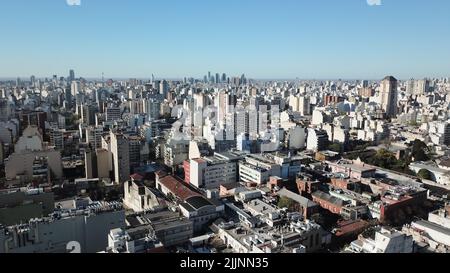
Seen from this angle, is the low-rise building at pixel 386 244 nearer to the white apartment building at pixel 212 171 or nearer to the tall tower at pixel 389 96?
the white apartment building at pixel 212 171

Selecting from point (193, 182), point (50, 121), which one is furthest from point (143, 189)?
point (50, 121)

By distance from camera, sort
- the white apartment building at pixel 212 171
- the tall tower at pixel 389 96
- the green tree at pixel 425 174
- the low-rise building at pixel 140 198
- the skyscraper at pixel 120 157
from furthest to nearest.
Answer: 1. the tall tower at pixel 389 96
2. the green tree at pixel 425 174
3. the skyscraper at pixel 120 157
4. the white apartment building at pixel 212 171
5. the low-rise building at pixel 140 198

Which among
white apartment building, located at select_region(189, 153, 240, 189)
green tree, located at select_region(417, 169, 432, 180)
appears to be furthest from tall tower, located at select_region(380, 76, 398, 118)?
white apartment building, located at select_region(189, 153, 240, 189)

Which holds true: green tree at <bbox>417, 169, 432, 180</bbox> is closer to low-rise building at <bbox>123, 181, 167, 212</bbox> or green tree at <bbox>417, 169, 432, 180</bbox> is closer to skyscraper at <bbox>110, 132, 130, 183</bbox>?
low-rise building at <bbox>123, 181, 167, 212</bbox>

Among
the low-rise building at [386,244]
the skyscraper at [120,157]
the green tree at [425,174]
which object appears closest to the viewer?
the low-rise building at [386,244]

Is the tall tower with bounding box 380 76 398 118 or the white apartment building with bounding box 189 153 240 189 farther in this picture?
the tall tower with bounding box 380 76 398 118

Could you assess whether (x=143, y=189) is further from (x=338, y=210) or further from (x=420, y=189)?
(x=420, y=189)

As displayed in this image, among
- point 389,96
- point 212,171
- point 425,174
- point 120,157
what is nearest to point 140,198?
point 120,157

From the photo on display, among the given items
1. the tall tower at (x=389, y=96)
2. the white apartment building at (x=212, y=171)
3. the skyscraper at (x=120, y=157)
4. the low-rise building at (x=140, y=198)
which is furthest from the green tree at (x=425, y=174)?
the tall tower at (x=389, y=96)
